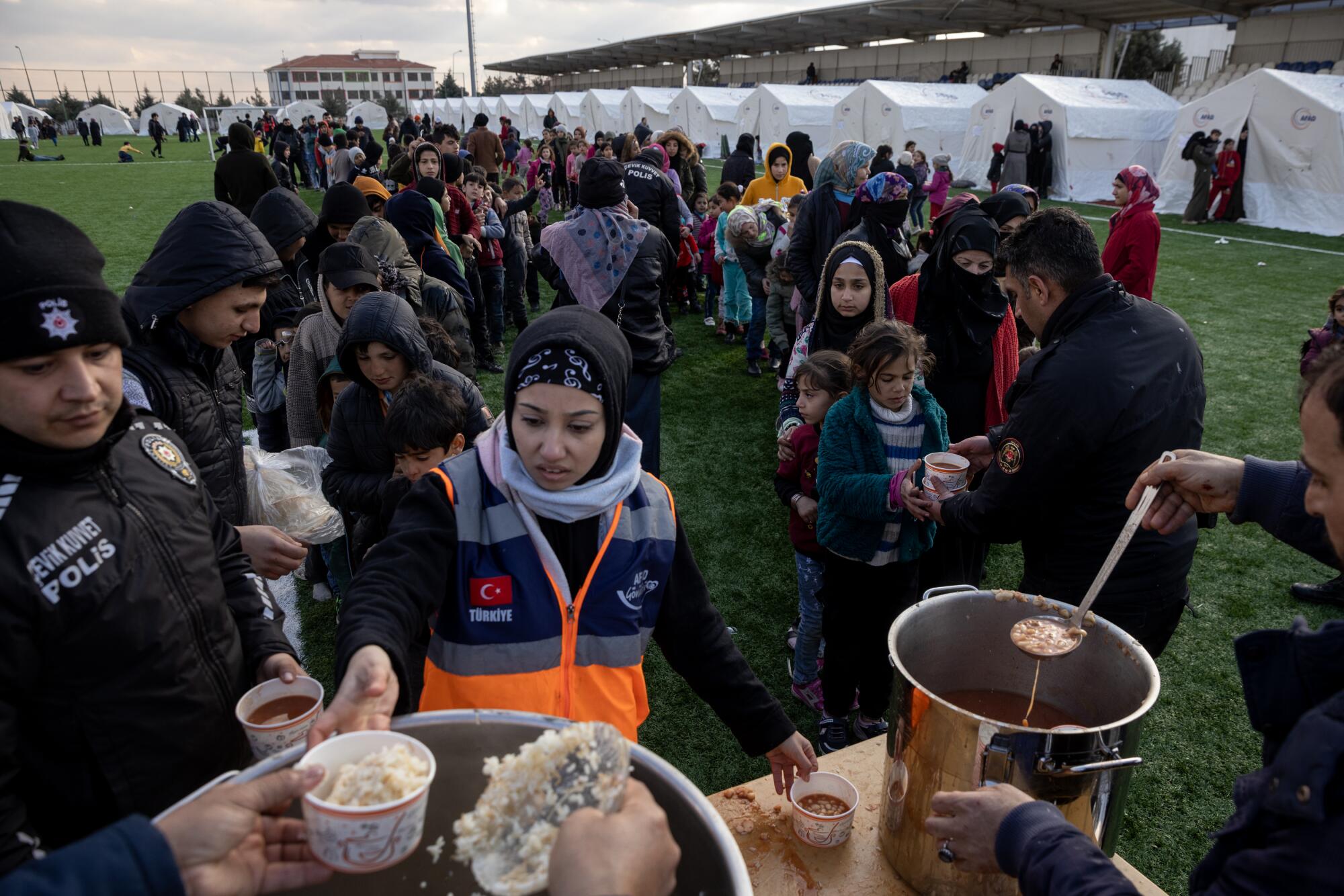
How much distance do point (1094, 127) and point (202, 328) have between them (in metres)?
25.2

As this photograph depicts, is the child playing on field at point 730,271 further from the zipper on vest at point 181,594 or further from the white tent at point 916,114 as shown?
the white tent at point 916,114

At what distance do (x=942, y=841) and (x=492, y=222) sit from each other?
314 inches

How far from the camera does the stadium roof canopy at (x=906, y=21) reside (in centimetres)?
2972

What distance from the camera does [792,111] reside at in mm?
28422

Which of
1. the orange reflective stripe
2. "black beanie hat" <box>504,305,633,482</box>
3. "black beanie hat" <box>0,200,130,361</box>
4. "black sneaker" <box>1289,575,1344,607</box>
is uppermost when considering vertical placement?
"black beanie hat" <box>0,200,130,361</box>

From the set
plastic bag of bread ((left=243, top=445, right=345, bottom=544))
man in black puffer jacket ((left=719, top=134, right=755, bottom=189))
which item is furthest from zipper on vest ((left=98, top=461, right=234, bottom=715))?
man in black puffer jacket ((left=719, top=134, right=755, bottom=189))

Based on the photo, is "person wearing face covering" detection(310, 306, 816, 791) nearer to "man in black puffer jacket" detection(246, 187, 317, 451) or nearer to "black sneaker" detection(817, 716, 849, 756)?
"black sneaker" detection(817, 716, 849, 756)

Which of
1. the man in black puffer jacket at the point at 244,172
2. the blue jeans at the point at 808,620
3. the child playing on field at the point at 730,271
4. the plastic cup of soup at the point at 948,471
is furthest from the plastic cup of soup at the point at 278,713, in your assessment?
the man in black puffer jacket at the point at 244,172

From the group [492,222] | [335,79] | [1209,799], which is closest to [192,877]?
[1209,799]

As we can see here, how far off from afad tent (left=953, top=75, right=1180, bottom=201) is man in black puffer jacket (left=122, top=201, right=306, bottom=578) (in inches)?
962

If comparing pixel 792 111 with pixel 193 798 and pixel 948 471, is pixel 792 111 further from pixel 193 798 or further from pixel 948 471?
pixel 193 798

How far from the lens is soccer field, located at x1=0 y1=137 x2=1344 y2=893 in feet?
11.0

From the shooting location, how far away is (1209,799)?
321 centimetres

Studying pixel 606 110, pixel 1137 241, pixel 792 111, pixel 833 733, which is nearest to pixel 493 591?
pixel 833 733
